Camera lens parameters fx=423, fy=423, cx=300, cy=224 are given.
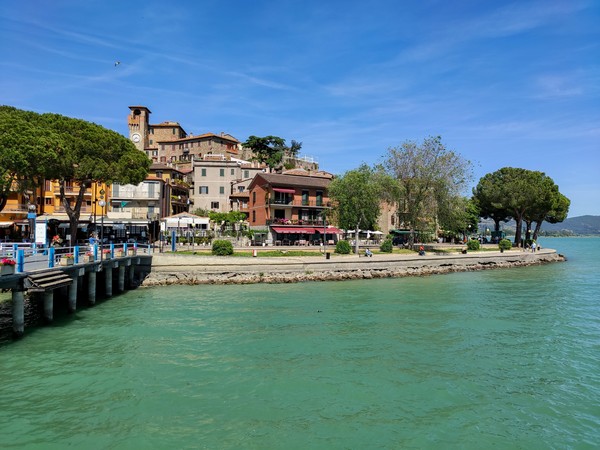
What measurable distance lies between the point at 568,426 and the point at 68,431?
1328 cm

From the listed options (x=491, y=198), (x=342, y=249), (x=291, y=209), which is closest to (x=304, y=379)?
(x=342, y=249)

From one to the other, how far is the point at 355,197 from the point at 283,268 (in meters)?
16.5

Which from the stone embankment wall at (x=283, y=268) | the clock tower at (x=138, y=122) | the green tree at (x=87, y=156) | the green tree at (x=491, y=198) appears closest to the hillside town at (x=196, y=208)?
the green tree at (x=87, y=156)

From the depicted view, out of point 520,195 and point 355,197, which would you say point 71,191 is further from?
point 520,195

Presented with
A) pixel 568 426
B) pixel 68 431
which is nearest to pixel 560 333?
pixel 568 426

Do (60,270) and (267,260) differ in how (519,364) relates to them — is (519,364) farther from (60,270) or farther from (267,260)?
(267,260)

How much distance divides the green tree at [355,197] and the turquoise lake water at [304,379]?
2651cm

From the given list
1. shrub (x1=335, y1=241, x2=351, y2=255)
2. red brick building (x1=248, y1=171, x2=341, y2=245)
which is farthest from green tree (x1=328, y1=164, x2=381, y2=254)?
red brick building (x1=248, y1=171, x2=341, y2=245)

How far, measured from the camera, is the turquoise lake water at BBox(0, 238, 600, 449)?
10.9m

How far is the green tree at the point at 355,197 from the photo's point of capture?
51625mm

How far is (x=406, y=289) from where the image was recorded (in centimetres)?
3450

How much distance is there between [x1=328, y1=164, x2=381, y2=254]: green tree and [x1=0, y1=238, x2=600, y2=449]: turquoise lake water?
2651 cm

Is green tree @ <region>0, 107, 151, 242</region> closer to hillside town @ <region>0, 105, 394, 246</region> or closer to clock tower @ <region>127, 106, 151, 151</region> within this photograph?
hillside town @ <region>0, 105, 394, 246</region>

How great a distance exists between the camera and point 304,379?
46.9 feet
